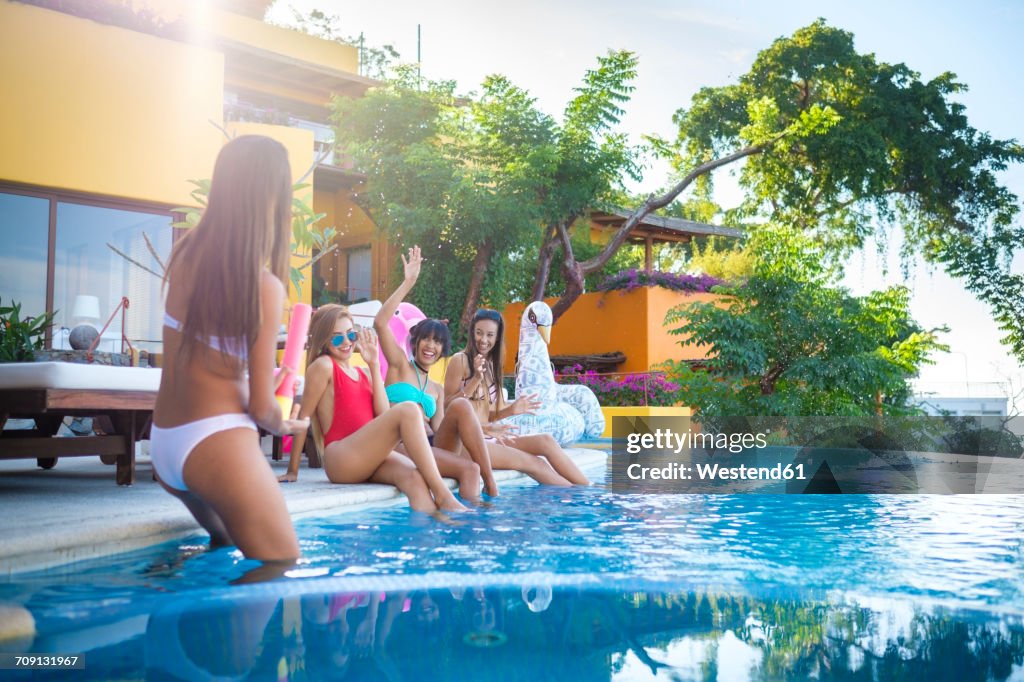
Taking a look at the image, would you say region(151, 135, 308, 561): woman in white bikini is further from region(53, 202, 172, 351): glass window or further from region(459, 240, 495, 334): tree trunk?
region(459, 240, 495, 334): tree trunk

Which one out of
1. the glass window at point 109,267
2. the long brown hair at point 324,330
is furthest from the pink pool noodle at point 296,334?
the glass window at point 109,267

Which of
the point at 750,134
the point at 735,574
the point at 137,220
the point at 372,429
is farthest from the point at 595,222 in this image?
the point at 735,574

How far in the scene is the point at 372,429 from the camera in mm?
4945

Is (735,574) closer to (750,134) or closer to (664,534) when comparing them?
(664,534)

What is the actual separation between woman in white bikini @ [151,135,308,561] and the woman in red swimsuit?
1.84m

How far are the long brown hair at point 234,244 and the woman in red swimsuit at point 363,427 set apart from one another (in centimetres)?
198

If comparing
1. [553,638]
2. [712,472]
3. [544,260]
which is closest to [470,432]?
[553,638]

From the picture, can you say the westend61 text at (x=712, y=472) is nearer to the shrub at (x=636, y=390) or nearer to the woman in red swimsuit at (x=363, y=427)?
the woman in red swimsuit at (x=363, y=427)

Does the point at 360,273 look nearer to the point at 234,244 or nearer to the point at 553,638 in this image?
the point at 234,244

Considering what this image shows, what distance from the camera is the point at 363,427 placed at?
198 inches

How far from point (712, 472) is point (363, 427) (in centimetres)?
520

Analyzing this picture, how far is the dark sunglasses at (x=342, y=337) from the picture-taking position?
5.30 metres

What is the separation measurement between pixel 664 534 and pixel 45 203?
9.96 meters

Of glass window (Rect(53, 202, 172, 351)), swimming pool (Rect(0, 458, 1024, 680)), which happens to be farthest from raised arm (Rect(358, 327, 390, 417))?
glass window (Rect(53, 202, 172, 351))
